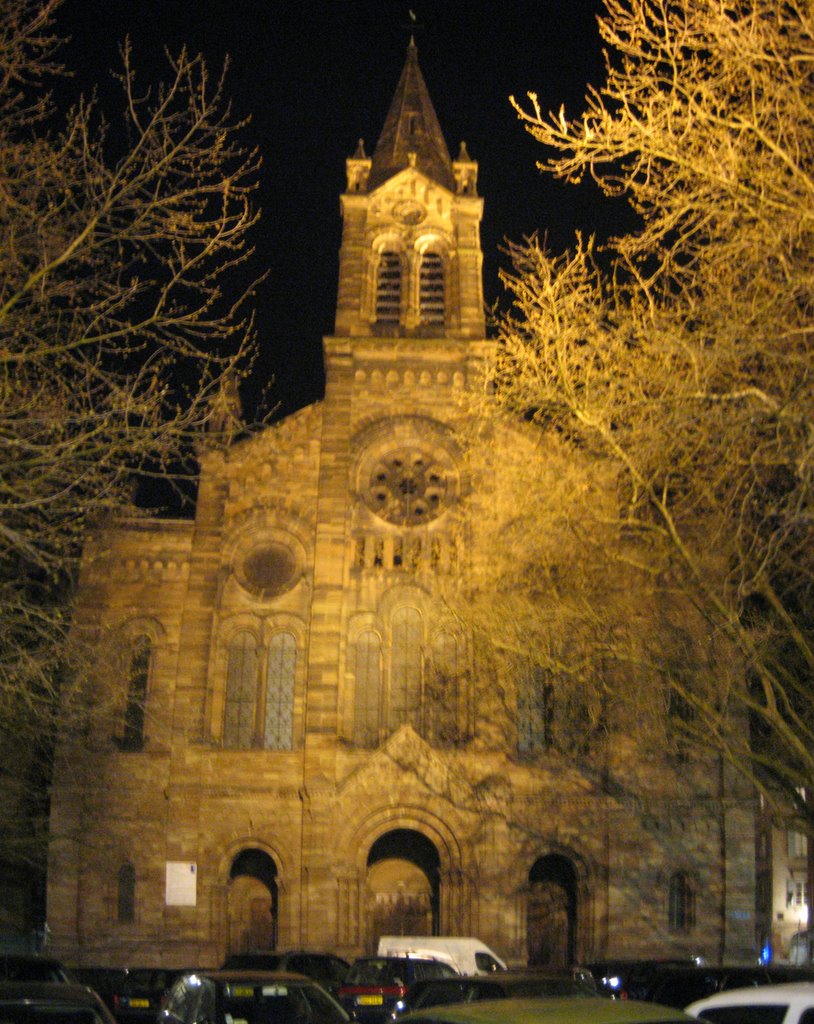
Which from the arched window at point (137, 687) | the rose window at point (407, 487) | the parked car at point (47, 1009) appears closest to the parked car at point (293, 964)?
the arched window at point (137, 687)

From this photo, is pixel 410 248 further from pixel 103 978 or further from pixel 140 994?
pixel 140 994

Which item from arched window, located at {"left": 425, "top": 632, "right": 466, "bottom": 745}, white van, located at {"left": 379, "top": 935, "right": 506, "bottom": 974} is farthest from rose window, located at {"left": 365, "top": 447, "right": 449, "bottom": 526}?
white van, located at {"left": 379, "top": 935, "right": 506, "bottom": 974}

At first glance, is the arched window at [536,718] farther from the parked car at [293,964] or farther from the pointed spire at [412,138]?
the pointed spire at [412,138]

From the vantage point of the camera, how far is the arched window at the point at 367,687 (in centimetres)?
3247

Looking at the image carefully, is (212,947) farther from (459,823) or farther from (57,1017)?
(57,1017)

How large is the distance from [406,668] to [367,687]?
3.75 feet

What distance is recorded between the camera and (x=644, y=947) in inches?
1235

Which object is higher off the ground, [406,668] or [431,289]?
[431,289]

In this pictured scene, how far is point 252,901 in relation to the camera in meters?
33.2

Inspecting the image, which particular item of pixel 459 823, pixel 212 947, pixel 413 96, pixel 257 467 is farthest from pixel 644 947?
pixel 413 96

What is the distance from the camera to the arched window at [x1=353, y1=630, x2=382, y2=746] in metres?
32.5

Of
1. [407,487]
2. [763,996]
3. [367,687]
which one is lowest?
[763,996]

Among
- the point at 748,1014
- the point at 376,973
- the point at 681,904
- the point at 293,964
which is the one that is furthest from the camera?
the point at 681,904

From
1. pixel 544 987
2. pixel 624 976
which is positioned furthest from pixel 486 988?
pixel 624 976
